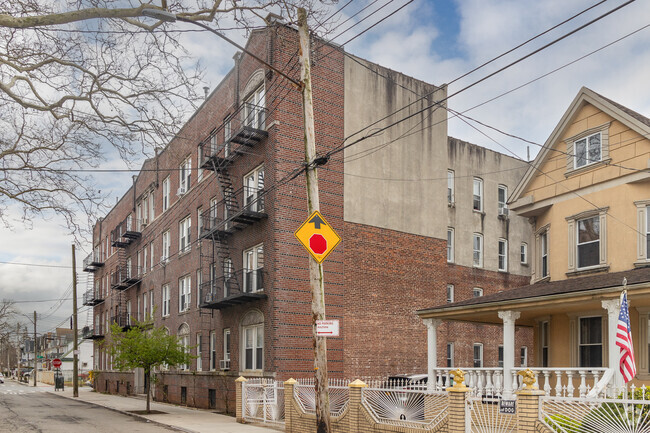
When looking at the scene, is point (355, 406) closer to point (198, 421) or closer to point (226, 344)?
point (198, 421)

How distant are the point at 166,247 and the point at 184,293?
4622mm

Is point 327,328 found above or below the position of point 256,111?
below

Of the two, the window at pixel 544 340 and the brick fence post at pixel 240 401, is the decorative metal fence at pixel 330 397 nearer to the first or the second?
the brick fence post at pixel 240 401

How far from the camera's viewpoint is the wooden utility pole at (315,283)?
13688 millimetres

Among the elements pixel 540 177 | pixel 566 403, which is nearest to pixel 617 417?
pixel 566 403

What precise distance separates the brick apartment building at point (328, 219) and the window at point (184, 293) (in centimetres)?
12

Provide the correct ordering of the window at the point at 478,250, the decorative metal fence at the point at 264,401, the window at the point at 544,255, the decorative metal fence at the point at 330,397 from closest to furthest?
the decorative metal fence at the point at 330,397 → the decorative metal fence at the point at 264,401 → the window at the point at 544,255 → the window at the point at 478,250

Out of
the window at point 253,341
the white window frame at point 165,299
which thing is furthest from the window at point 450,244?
the white window frame at point 165,299

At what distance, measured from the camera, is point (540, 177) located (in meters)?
22.6

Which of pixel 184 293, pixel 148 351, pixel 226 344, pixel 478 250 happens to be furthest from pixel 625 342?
pixel 184 293

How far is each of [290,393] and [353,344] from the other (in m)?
7.43

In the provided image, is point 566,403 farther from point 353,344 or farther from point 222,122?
point 222,122

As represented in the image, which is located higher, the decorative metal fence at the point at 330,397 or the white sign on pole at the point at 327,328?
the white sign on pole at the point at 327,328

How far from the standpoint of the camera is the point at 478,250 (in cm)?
3538
